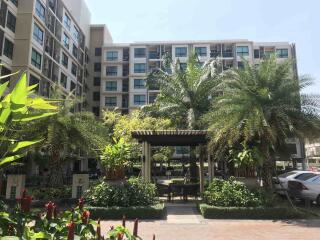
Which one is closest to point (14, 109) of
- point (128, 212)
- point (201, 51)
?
point (128, 212)

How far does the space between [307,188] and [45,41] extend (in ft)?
111

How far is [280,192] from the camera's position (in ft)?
66.0

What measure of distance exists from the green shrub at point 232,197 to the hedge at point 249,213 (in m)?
0.45

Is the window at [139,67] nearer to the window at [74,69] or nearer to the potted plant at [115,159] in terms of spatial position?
the window at [74,69]

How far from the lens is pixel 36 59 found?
128 ft

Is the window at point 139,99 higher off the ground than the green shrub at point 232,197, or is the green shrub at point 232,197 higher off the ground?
the window at point 139,99

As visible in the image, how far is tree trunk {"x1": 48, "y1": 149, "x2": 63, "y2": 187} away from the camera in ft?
64.6

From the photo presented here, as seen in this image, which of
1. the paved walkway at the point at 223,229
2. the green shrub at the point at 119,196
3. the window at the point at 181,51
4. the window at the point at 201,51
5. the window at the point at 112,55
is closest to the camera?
the paved walkway at the point at 223,229

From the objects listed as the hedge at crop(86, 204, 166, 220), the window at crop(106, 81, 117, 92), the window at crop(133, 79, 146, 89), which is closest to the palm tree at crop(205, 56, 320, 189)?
the hedge at crop(86, 204, 166, 220)

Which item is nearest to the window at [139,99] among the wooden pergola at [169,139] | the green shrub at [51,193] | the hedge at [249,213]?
the wooden pergola at [169,139]

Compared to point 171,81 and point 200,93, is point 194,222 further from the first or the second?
point 171,81

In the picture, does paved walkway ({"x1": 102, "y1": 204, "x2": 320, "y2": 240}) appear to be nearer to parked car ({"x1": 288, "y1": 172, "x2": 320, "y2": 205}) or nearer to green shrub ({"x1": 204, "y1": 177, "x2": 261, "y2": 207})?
green shrub ({"x1": 204, "y1": 177, "x2": 261, "y2": 207})

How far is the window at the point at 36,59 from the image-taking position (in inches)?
1490

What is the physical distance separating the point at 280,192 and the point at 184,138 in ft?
20.8
